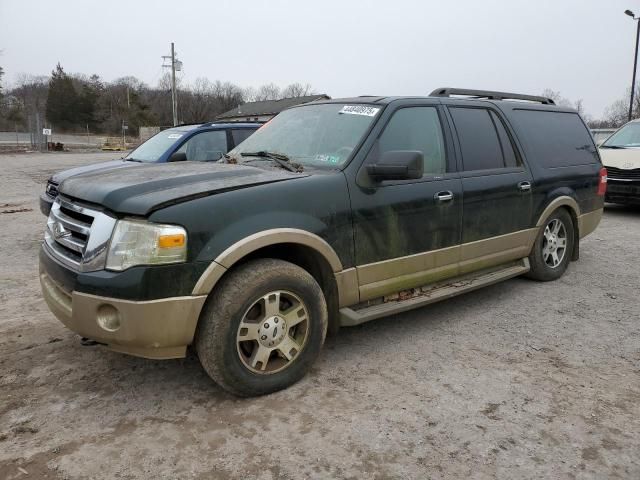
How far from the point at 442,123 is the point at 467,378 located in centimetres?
206

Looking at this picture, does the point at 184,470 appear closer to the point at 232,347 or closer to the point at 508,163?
the point at 232,347

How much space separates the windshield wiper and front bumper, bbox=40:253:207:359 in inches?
48.4

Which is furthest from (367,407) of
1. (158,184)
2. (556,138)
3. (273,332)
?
(556,138)

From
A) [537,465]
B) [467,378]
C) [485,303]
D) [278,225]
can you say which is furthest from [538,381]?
[278,225]

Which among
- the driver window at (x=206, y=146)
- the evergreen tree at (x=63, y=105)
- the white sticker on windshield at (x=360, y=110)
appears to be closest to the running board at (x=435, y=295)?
the white sticker on windshield at (x=360, y=110)

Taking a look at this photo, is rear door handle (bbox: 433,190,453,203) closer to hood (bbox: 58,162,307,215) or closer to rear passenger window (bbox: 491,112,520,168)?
rear passenger window (bbox: 491,112,520,168)

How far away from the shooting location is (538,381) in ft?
11.0

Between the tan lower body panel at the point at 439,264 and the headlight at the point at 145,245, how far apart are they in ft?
4.26

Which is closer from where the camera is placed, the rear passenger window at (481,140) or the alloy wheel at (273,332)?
Result: the alloy wheel at (273,332)

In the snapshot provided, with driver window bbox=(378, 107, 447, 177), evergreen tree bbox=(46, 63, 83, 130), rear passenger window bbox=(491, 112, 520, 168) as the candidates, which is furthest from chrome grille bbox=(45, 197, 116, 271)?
evergreen tree bbox=(46, 63, 83, 130)

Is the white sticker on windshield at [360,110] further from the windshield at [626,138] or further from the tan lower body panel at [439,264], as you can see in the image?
the windshield at [626,138]

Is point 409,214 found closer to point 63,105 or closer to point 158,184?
point 158,184

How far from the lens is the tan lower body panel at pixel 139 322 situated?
271 cm

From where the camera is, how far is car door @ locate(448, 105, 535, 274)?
4.32 m
